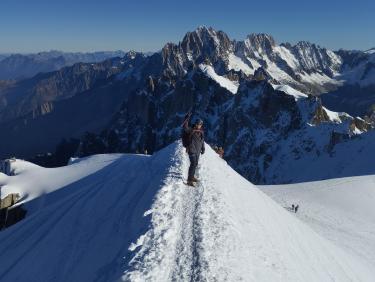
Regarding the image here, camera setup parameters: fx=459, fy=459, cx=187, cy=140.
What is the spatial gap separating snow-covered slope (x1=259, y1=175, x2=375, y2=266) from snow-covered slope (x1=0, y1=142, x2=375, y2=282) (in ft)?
19.2

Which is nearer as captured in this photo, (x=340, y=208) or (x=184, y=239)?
(x=184, y=239)

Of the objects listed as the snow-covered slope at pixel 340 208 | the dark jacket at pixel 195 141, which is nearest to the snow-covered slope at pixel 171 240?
the dark jacket at pixel 195 141

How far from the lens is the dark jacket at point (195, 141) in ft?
69.1

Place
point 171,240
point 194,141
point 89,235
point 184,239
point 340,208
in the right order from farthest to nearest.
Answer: point 340,208 < point 194,141 < point 89,235 < point 184,239 < point 171,240

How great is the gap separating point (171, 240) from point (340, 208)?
26707 mm

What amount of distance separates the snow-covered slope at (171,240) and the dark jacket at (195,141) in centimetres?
139

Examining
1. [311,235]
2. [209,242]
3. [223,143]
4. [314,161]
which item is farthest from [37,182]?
[223,143]

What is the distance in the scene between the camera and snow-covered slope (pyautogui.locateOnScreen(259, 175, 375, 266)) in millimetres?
27431

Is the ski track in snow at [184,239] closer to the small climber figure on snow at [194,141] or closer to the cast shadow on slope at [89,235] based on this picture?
the cast shadow on slope at [89,235]

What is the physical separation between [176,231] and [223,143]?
157 m

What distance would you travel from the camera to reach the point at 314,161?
12244 centimetres

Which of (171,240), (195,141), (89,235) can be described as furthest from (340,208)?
(171,240)

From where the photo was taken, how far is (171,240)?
13891mm

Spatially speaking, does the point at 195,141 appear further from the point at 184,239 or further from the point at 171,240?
the point at 171,240
